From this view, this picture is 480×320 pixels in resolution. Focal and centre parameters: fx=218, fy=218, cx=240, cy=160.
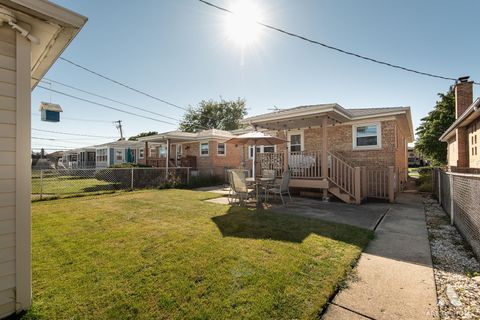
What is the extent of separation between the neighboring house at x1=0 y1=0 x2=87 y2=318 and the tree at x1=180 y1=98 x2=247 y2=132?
1502 inches

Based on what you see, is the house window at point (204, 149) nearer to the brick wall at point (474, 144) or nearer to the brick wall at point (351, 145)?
the brick wall at point (351, 145)

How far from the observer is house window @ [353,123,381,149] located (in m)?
10.1

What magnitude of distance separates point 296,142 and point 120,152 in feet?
84.4

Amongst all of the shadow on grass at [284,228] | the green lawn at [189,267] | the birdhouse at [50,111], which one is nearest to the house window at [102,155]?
the birdhouse at [50,111]

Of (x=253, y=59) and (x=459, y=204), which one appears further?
(x=253, y=59)

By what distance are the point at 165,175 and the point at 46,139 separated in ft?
142

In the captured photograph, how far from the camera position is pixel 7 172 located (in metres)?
2.16

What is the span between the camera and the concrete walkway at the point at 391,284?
2234 millimetres

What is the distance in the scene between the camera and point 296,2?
24.4ft

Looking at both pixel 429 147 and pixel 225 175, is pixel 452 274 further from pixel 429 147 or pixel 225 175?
pixel 429 147

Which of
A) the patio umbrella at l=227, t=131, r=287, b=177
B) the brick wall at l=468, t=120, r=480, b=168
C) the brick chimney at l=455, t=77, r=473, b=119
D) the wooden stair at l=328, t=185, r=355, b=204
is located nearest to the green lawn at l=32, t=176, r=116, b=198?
the patio umbrella at l=227, t=131, r=287, b=177

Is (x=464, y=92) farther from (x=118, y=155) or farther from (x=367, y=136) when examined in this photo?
(x=118, y=155)

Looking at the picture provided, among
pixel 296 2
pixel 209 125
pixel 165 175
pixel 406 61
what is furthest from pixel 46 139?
pixel 406 61

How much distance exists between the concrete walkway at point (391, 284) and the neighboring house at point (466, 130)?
5.31m
